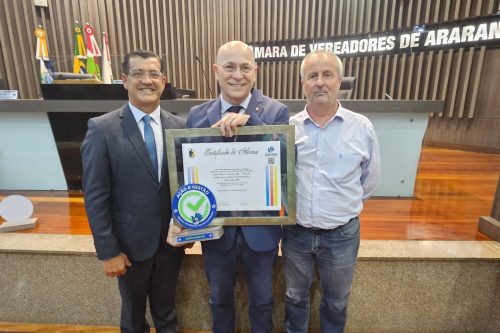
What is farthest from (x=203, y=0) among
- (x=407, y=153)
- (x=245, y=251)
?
(x=245, y=251)

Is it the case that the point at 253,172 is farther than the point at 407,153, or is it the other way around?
the point at 407,153

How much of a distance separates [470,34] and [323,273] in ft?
15.5

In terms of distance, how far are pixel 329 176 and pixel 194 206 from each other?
0.55m

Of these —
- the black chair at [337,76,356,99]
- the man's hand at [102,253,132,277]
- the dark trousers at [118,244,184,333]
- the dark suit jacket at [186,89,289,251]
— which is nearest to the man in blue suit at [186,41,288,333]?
the dark suit jacket at [186,89,289,251]

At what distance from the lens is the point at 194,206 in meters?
1.09

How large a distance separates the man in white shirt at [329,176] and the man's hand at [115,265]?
2.37ft

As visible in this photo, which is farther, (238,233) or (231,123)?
(238,233)

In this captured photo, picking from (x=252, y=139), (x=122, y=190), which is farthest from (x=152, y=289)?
(x=252, y=139)

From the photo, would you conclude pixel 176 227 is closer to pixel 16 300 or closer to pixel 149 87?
pixel 149 87

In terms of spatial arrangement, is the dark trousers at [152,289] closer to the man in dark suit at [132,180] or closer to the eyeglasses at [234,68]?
the man in dark suit at [132,180]

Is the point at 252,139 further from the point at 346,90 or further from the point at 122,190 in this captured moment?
the point at 346,90

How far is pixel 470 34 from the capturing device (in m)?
4.15

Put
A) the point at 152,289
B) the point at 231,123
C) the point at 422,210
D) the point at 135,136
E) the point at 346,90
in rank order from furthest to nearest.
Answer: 1. the point at 346,90
2. the point at 422,210
3. the point at 152,289
4. the point at 135,136
5. the point at 231,123

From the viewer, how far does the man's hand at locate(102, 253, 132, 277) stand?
3.83ft
